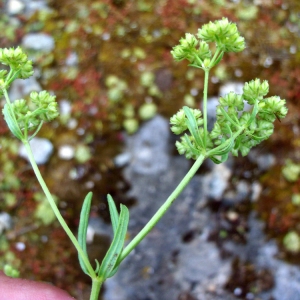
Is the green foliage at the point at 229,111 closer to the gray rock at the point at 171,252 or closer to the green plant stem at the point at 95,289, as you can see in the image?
the green plant stem at the point at 95,289

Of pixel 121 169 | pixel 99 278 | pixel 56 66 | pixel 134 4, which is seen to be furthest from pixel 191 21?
pixel 99 278

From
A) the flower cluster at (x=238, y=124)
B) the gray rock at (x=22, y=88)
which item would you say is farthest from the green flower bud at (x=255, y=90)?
the gray rock at (x=22, y=88)

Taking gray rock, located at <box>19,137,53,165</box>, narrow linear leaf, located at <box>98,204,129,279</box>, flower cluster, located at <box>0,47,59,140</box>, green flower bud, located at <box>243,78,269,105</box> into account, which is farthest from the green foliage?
gray rock, located at <box>19,137,53,165</box>

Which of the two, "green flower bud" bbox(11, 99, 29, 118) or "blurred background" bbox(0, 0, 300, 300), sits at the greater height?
"green flower bud" bbox(11, 99, 29, 118)

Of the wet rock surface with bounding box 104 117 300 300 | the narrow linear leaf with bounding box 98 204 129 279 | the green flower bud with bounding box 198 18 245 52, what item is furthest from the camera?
the wet rock surface with bounding box 104 117 300 300

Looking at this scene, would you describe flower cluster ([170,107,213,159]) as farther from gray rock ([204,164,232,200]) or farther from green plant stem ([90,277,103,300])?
gray rock ([204,164,232,200])

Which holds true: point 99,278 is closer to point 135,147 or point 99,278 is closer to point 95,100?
point 135,147

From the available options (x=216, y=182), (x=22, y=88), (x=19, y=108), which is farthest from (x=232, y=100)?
(x=22, y=88)

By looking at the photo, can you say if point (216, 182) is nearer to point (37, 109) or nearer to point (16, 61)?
point (37, 109)
